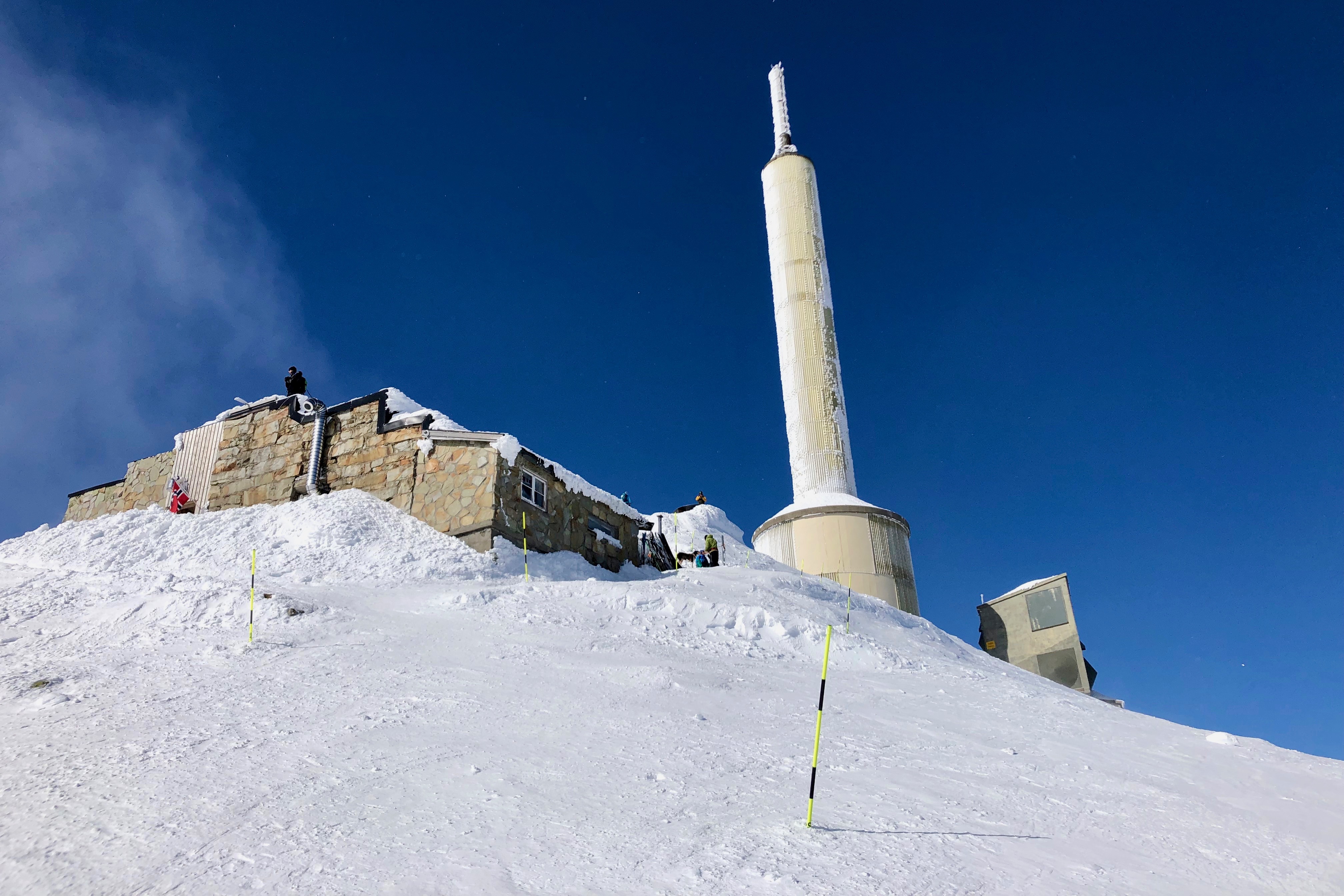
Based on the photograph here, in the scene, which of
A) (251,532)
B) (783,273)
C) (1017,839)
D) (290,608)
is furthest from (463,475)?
(783,273)

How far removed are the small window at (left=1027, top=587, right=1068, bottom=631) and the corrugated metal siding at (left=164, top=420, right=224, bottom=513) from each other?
981 inches

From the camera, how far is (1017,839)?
580cm

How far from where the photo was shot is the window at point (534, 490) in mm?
17656

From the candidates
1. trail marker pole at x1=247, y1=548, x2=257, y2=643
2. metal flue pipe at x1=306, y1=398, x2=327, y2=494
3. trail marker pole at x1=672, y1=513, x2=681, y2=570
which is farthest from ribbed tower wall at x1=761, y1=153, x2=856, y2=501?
trail marker pole at x1=247, y1=548, x2=257, y2=643

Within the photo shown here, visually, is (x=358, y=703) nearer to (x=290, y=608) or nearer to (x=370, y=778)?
(x=370, y=778)

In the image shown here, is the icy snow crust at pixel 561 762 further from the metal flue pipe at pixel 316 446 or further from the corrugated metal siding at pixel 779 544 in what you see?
the corrugated metal siding at pixel 779 544

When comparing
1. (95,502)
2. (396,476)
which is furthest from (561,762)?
(95,502)

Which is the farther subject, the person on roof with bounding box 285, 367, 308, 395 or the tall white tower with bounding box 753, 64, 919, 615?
the tall white tower with bounding box 753, 64, 919, 615

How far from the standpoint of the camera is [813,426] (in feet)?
109

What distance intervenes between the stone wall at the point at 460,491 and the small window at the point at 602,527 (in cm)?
329

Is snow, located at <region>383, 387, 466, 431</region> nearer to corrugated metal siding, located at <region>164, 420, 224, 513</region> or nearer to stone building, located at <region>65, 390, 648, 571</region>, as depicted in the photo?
stone building, located at <region>65, 390, 648, 571</region>

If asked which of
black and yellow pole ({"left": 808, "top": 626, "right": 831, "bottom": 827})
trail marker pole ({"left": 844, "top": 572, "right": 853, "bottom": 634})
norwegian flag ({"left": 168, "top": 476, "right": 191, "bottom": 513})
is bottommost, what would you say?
black and yellow pole ({"left": 808, "top": 626, "right": 831, "bottom": 827})

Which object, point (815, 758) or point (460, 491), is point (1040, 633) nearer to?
point (460, 491)

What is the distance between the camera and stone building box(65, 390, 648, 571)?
17109 mm
